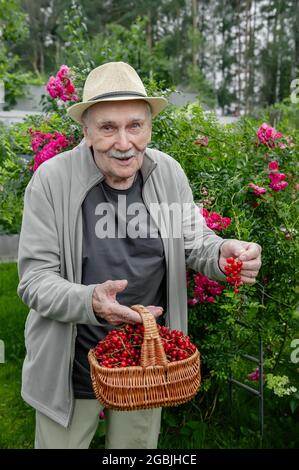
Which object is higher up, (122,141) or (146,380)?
(122,141)

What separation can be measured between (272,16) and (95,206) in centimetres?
2692

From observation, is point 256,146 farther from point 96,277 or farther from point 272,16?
point 272,16

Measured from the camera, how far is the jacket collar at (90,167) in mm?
1854

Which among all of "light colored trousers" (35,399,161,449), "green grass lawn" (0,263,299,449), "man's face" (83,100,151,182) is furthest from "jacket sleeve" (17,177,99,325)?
"green grass lawn" (0,263,299,449)

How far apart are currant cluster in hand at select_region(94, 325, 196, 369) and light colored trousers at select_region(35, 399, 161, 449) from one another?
394 millimetres

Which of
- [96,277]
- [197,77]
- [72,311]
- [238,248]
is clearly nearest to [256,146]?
[238,248]

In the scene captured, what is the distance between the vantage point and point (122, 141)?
179cm

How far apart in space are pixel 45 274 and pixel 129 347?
1.20 ft

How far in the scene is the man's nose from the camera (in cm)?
179
